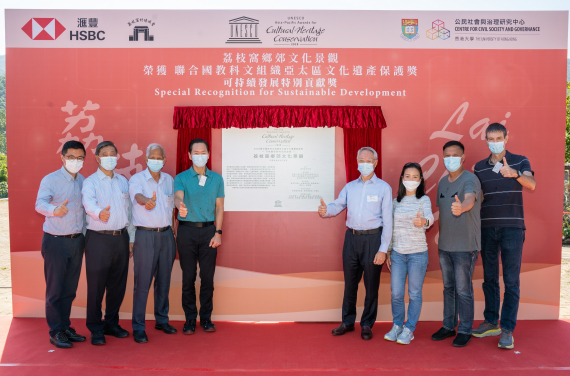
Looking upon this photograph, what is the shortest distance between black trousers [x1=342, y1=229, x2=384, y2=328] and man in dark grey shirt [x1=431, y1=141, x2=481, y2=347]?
58 centimetres

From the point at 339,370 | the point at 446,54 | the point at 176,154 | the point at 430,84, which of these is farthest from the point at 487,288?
the point at 176,154

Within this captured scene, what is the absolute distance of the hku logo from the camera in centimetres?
387

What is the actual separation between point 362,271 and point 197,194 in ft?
5.47

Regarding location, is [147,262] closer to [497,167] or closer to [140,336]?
[140,336]

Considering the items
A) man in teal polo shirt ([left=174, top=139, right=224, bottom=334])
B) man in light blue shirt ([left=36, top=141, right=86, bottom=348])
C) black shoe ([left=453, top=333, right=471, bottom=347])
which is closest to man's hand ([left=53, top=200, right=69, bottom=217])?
man in light blue shirt ([left=36, top=141, right=86, bottom=348])

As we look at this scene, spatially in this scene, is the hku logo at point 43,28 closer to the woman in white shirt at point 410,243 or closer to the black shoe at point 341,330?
the woman in white shirt at point 410,243

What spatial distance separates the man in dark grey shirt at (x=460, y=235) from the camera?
128 inches

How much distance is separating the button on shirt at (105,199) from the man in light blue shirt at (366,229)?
67.9 inches

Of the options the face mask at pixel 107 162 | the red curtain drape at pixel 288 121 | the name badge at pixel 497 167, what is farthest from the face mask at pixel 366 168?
the face mask at pixel 107 162

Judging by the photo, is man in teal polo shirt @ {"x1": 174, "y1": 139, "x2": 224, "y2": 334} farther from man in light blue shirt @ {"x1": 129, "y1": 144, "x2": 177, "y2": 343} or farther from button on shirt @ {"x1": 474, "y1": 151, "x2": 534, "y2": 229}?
button on shirt @ {"x1": 474, "y1": 151, "x2": 534, "y2": 229}

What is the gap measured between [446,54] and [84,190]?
364 centimetres

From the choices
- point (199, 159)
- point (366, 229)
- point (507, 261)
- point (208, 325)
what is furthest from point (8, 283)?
point (507, 261)

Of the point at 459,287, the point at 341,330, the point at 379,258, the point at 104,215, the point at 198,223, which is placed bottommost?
the point at 341,330

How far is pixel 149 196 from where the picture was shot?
135 inches
